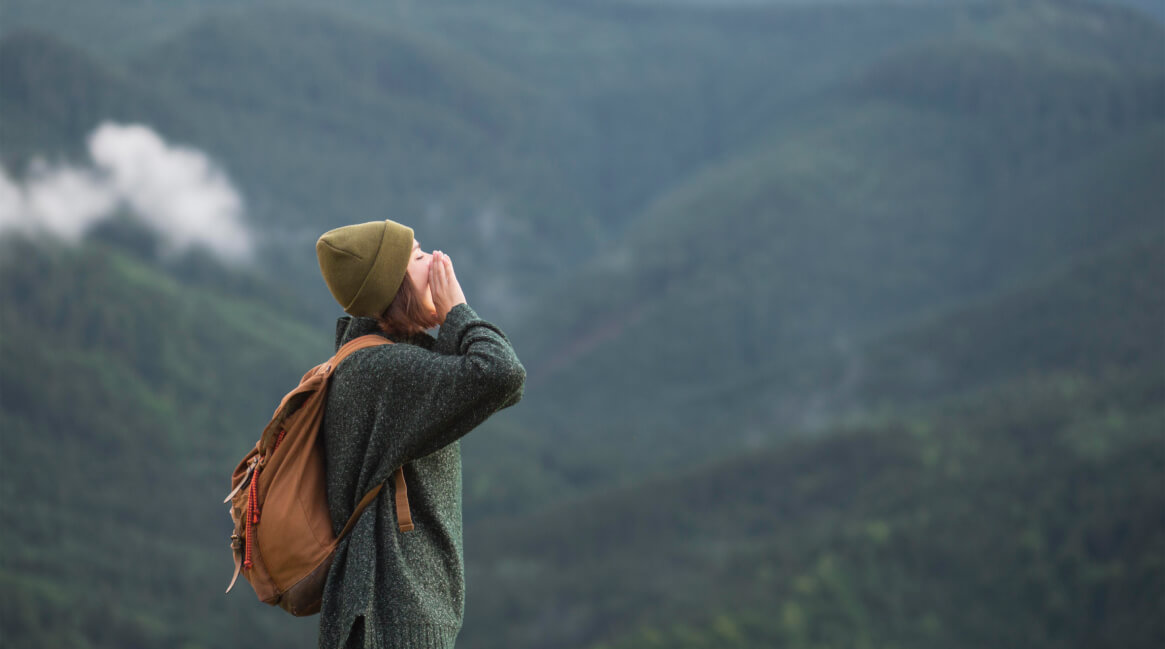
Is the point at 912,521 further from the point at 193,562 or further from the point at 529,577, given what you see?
the point at 193,562

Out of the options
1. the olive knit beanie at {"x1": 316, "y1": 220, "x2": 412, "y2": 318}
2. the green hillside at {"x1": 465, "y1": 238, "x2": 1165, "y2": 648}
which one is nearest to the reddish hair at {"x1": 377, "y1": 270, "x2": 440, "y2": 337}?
the olive knit beanie at {"x1": 316, "y1": 220, "x2": 412, "y2": 318}

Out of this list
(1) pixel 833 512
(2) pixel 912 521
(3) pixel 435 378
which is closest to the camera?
(3) pixel 435 378

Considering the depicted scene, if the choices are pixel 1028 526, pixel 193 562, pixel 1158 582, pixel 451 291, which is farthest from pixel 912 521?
pixel 451 291

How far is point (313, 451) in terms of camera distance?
6695mm

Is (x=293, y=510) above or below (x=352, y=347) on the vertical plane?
below

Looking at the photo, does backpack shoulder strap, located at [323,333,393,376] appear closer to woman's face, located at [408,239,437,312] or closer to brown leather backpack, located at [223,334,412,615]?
brown leather backpack, located at [223,334,412,615]

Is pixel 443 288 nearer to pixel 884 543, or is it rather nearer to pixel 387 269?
pixel 387 269

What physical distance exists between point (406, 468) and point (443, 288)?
0.94 meters

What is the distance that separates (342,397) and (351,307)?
46cm

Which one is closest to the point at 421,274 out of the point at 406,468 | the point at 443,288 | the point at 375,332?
the point at 443,288

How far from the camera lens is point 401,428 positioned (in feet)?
→ 21.0

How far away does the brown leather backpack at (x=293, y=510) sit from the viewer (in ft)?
21.3

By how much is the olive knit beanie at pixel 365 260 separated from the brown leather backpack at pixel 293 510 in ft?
0.92

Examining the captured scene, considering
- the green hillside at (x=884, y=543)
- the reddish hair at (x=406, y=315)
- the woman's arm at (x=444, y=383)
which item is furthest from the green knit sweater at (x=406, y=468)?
the green hillside at (x=884, y=543)
